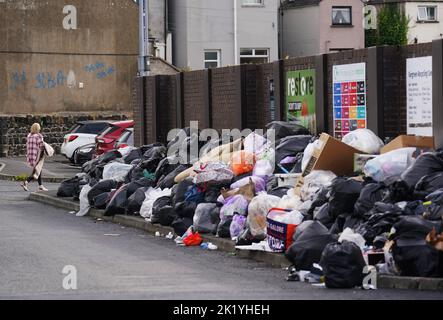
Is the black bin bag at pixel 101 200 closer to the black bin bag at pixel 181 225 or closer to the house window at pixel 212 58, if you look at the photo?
the black bin bag at pixel 181 225

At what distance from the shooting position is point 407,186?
13.5 meters

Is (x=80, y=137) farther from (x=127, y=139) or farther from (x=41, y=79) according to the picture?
(x=41, y=79)

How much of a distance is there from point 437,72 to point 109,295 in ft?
20.6

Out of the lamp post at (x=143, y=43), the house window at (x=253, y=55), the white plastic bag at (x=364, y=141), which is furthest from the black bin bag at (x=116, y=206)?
the house window at (x=253, y=55)

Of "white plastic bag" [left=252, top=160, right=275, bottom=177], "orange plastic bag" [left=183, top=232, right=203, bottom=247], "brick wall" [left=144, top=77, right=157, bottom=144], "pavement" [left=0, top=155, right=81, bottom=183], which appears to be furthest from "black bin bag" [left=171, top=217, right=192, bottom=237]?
"pavement" [left=0, top=155, right=81, bottom=183]

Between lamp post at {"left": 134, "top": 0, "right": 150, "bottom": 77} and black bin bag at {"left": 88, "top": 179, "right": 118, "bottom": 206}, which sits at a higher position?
lamp post at {"left": 134, "top": 0, "right": 150, "bottom": 77}

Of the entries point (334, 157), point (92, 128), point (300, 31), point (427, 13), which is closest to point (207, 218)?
point (334, 157)

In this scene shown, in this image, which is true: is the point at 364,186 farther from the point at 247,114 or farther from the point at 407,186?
the point at 247,114

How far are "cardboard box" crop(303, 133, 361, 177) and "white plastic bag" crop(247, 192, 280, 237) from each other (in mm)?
1192

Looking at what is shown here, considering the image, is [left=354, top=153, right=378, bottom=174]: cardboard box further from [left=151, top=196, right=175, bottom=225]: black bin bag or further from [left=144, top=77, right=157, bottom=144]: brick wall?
[left=144, top=77, right=157, bottom=144]: brick wall

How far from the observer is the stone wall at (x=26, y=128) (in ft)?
142

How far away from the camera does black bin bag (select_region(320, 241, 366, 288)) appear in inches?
451

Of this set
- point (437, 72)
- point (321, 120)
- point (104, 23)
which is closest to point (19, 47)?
point (104, 23)

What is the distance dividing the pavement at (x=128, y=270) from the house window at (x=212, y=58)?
3683 centimetres
